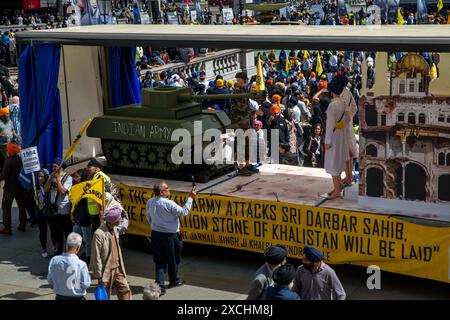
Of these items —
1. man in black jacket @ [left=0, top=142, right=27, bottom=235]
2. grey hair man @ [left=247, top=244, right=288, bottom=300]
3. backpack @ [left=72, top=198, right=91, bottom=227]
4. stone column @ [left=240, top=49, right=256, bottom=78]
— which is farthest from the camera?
stone column @ [left=240, top=49, right=256, bottom=78]

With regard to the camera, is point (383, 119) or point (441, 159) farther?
point (383, 119)

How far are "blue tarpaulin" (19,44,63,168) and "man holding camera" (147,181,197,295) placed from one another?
286cm

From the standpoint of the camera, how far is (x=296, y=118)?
50.7 feet

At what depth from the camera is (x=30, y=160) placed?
37.0ft

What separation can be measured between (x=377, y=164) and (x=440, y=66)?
1431mm

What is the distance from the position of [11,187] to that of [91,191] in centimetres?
271

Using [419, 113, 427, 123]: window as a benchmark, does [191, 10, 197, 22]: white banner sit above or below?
above

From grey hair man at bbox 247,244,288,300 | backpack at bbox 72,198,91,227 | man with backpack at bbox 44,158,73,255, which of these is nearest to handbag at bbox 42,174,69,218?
man with backpack at bbox 44,158,73,255

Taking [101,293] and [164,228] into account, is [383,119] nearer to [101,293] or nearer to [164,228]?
[164,228]

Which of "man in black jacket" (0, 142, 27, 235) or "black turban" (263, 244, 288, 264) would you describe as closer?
"black turban" (263, 244, 288, 264)

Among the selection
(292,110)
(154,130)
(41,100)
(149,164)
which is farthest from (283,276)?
(292,110)

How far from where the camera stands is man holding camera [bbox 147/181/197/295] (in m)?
9.45

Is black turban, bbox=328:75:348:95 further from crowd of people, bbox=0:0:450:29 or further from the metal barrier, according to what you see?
crowd of people, bbox=0:0:450:29

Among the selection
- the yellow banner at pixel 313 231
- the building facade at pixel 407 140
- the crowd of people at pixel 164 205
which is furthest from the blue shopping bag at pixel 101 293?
the building facade at pixel 407 140
